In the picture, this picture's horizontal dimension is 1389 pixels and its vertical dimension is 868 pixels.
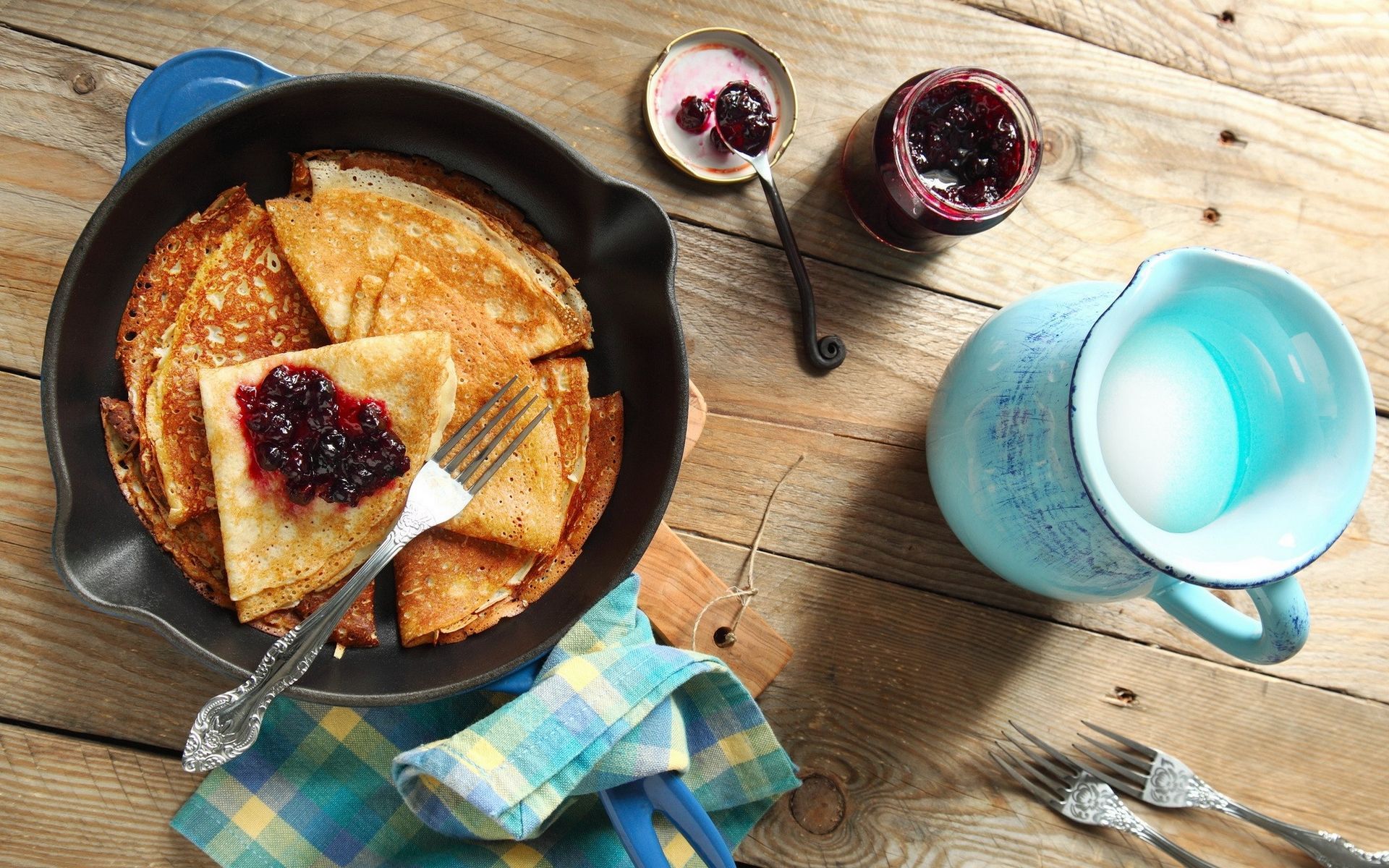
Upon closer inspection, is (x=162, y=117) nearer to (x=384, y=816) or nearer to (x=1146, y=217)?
(x=384, y=816)

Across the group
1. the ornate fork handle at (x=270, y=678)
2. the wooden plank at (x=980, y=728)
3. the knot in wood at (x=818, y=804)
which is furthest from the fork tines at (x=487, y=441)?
the knot in wood at (x=818, y=804)

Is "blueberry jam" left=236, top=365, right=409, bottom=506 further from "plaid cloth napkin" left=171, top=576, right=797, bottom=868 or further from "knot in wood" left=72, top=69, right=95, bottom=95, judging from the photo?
"knot in wood" left=72, top=69, right=95, bottom=95

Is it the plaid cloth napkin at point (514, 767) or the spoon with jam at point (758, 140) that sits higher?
the spoon with jam at point (758, 140)

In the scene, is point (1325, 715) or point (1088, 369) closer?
point (1088, 369)

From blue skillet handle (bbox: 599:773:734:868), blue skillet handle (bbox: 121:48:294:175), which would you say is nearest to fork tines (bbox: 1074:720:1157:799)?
blue skillet handle (bbox: 599:773:734:868)

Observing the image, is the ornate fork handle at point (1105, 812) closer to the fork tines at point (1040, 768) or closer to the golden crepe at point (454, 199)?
the fork tines at point (1040, 768)

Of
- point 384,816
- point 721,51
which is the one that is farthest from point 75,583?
point 721,51
